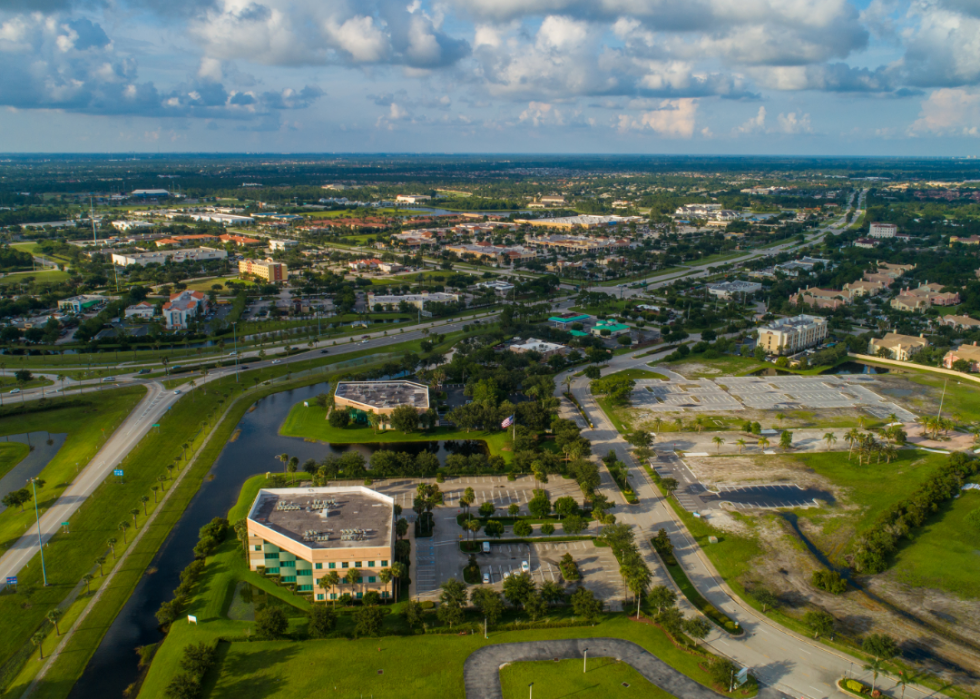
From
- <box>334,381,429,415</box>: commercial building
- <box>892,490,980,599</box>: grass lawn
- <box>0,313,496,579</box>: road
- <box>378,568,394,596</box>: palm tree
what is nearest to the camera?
<box>378,568,394,596</box>: palm tree

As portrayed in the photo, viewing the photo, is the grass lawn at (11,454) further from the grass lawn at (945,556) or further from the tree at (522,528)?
the grass lawn at (945,556)

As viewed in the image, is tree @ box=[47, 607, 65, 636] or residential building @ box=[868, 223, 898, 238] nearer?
tree @ box=[47, 607, 65, 636]

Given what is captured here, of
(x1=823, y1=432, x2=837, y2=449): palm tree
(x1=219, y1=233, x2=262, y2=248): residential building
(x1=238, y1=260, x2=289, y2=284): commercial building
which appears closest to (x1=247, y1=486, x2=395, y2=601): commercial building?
(x1=823, y1=432, x2=837, y2=449): palm tree

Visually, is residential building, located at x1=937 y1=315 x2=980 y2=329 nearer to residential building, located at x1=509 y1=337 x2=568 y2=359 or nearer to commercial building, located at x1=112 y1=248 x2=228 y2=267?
residential building, located at x1=509 y1=337 x2=568 y2=359

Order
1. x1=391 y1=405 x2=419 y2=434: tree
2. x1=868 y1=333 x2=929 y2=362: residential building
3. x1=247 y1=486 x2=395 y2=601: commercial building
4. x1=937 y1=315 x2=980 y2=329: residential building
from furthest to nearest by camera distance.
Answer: x1=937 y1=315 x2=980 y2=329: residential building
x1=868 y1=333 x2=929 y2=362: residential building
x1=391 y1=405 x2=419 y2=434: tree
x1=247 y1=486 x2=395 y2=601: commercial building

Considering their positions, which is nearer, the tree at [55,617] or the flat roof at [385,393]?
the tree at [55,617]

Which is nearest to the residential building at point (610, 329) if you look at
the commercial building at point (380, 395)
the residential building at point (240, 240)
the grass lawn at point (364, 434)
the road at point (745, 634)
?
the commercial building at point (380, 395)
